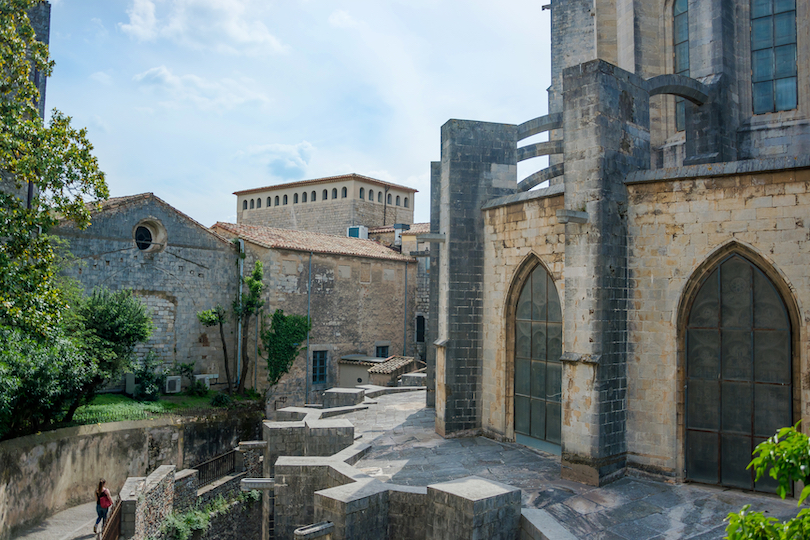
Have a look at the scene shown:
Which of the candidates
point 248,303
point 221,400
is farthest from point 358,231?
point 221,400

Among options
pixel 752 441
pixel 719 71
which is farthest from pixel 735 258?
pixel 719 71

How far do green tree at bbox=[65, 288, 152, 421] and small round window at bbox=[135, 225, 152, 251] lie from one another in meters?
2.62

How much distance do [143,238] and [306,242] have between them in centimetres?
676

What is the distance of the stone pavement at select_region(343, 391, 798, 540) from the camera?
7828mm

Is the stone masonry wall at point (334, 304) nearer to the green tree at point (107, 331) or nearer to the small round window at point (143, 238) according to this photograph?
the small round window at point (143, 238)

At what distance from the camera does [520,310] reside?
12164 mm

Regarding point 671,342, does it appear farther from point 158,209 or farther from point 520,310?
point 158,209

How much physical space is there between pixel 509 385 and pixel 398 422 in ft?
10.6

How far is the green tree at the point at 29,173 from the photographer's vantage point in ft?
32.7

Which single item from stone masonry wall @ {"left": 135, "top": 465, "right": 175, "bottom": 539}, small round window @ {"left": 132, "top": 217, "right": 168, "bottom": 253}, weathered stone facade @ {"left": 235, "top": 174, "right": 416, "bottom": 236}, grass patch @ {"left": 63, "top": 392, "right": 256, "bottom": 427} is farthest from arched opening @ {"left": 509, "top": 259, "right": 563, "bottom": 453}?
weathered stone facade @ {"left": 235, "top": 174, "right": 416, "bottom": 236}

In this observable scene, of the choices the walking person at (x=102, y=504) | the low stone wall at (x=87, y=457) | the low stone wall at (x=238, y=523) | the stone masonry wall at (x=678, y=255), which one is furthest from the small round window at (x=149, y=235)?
the stone masonry wall at (x=678, y=255)

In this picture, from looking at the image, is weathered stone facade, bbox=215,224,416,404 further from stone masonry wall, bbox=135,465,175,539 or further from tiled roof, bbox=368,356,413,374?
stone masonry wall, bbox=135,465,175,539

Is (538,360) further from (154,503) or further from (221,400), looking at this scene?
(221,400)

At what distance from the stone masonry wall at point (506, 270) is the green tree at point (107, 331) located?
33.1 feet
